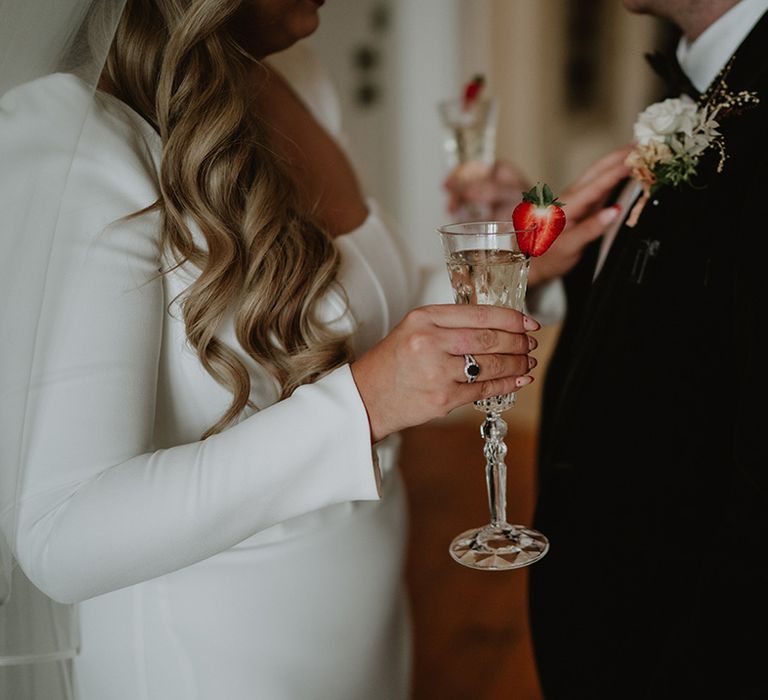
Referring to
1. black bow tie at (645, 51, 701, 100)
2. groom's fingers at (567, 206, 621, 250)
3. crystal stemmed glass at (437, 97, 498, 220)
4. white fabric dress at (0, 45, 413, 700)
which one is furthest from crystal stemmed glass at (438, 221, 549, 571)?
crystal stemmed glass at (437, 97, 498, 220)

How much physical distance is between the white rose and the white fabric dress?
68 centimetres

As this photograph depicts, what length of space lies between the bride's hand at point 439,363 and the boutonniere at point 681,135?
55 cm

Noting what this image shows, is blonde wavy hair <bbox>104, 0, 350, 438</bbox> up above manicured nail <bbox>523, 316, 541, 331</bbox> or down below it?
above

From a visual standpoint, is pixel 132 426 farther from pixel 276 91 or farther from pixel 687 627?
pixel 687 627

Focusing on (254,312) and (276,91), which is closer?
(254,312)

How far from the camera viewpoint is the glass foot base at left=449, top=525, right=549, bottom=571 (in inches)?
49.4

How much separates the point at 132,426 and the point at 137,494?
0.30ft

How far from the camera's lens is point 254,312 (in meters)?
1.29

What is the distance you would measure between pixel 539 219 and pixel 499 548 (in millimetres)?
512

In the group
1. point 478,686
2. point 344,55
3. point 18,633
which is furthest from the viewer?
point 344,55

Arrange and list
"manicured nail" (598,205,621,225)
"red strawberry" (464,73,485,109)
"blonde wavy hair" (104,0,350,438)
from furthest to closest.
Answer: "red strawberry" (464,73,485,109), "manicured nail" (598,205,621,225), "blonde wavy hair" (104,0,350,438)

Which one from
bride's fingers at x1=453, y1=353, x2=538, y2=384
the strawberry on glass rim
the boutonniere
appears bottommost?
bride's fingers at x1=453, y1=353, x2=538, y2=384

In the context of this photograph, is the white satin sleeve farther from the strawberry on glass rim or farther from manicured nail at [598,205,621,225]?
the strawberry on glass rim

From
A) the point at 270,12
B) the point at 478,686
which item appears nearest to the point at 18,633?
the point at 270,12
